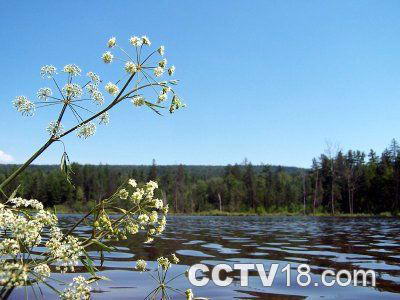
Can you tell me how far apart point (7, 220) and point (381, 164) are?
120 metres

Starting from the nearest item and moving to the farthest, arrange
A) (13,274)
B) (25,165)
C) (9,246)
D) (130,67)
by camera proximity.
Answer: (13,274), (9,246), (25,165), (130,67)

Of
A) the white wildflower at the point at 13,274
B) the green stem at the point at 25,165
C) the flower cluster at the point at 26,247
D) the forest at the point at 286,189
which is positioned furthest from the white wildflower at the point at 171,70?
the forest at the point at 286,189

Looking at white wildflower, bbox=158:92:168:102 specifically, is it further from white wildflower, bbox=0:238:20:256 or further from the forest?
the forest

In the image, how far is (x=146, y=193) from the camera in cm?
424

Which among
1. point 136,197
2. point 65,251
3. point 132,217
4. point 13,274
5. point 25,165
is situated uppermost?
point 25,165

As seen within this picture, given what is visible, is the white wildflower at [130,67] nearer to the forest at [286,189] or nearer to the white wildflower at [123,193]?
the white wildflower at [123,193]

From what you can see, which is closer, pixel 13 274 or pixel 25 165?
pixel 13 274

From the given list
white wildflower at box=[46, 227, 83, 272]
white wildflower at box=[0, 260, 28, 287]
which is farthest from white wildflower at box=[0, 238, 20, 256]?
white wildflower at box=[46, 227, 83, 272]

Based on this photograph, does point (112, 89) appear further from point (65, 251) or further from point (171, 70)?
point (65, 251)

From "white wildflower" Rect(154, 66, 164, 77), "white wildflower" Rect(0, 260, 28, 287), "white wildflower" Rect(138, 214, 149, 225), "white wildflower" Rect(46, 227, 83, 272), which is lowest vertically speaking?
"white wildflower" Rect(0, 260, 28, 287)

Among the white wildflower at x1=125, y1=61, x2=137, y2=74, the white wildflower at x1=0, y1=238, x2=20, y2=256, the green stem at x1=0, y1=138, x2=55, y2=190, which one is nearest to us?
the white wildflower at x1=0, y1=238, x2=20, y2=256

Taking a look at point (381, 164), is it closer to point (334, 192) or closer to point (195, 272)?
point (334, 192)

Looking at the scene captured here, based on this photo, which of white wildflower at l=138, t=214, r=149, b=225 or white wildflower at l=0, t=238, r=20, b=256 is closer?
white wildflower at l=0, t=238, r=20, b=256

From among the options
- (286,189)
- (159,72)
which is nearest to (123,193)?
(159,72)
